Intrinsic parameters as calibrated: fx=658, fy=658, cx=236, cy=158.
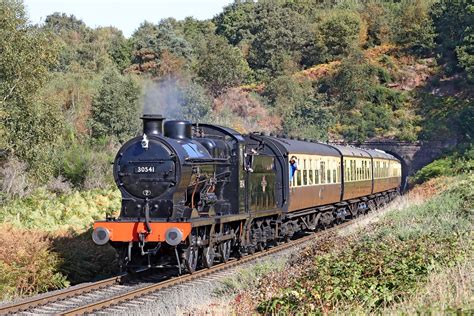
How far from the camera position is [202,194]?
1495cm

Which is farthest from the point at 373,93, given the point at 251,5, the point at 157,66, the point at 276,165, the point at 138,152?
the point at 138,152

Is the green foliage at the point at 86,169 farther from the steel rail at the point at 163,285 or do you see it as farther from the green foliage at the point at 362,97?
the green foliage at the point at 362,97

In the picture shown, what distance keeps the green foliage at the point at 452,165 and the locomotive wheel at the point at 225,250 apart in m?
25.2

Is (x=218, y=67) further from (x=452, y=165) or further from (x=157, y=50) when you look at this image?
(x=452, y=165)

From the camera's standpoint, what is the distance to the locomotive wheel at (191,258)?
13820 millimetres

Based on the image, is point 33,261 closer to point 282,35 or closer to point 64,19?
point 282,35

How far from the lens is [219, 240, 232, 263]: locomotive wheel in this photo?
1596 cm

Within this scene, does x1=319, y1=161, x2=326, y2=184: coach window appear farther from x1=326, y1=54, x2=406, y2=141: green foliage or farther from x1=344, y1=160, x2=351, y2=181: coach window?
x1=326, y1=54, x2=406, y2=141: green foliage

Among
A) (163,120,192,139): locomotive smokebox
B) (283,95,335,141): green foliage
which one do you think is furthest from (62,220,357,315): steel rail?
(283,95,335,141): green foliage

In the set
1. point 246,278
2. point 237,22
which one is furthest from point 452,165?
point 237,22

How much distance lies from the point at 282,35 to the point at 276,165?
57.6 metres

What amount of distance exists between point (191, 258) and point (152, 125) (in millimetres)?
2992

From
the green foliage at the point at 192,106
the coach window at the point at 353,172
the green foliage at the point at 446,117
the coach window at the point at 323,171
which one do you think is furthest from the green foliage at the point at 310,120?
the coach window at the point at 323,171

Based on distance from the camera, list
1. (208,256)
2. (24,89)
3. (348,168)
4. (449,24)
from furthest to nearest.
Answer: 1. (449,24)
2. (348,168)
3. (24,89)
4. (208,256)
